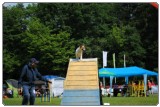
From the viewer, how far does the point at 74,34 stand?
29.8 metres

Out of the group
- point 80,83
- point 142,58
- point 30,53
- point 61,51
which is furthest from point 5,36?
point 80,83

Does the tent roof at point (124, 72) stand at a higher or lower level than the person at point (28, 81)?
higher

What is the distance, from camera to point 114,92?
63.5 ft

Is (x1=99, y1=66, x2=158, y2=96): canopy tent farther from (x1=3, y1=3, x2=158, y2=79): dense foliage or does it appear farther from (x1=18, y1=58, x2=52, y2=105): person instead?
(x1=18, y1=58, x2=52, y2=105): person

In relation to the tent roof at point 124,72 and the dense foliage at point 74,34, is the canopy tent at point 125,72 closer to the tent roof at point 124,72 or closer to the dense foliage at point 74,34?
the tent roof at point 124,72

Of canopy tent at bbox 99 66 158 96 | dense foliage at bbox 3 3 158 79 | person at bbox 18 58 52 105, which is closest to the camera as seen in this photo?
person at bbox 18 58 52 105

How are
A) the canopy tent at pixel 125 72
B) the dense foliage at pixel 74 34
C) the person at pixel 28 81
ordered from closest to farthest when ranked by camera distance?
the person at pixel 28 81 → the canopy tent at pixel 125 72 → the dense foliage at pixel 74 34

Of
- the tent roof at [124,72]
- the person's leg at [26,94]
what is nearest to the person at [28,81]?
the person's leg at [26,94]

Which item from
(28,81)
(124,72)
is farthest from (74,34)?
(28,81)

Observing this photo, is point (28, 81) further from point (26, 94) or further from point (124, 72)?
point (124, 72)

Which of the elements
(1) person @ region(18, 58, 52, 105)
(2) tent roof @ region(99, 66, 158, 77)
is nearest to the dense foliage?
(2) tent roof @ region(99, 66, 158, 77)

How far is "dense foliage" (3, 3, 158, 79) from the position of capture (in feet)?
86.6

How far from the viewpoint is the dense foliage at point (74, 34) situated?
26.4 m

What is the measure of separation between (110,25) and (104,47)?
2238mm
